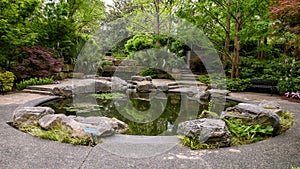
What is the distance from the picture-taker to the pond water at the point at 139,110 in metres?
4.10

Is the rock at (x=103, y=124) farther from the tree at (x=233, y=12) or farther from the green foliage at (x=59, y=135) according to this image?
the tree at (x=233, y=12)

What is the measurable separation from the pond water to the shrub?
2.57 meters

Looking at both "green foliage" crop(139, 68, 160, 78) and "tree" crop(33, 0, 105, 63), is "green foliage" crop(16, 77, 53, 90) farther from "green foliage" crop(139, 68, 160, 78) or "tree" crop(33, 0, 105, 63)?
"green foliage" crop(139, 68, 160, 78)

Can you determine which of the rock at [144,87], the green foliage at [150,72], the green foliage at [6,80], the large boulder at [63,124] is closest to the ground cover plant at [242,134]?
the large boulder at [63,124]

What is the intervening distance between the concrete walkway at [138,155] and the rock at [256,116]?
1.12 ft

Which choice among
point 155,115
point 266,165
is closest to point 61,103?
point 155,115

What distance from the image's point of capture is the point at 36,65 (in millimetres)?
8156

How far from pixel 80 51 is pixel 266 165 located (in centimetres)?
1113

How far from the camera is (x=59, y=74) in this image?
9.75 meters

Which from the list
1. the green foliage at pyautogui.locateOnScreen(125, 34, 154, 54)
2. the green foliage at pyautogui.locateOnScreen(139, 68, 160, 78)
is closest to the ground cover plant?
the green foliage at pyautogui.locateOnScreen(139, 68, 160, 78)

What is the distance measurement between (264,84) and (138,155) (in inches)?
269

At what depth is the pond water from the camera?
410cm

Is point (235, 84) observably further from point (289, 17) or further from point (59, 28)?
point (59, 28)

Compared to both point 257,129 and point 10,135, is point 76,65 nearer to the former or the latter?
point 10,135
